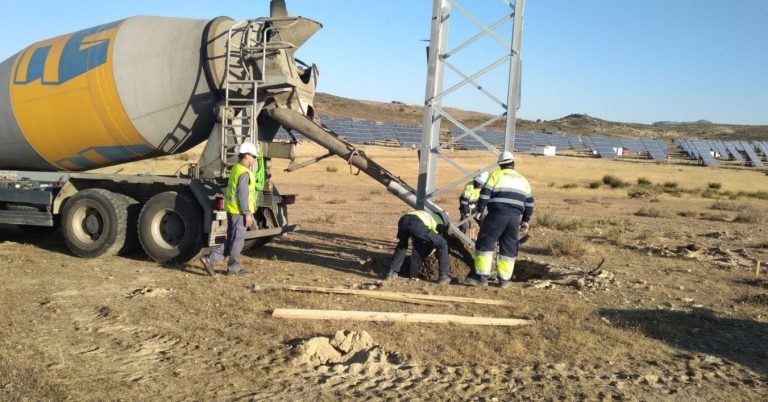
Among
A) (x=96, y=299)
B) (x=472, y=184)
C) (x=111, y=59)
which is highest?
(x=111, y=59)

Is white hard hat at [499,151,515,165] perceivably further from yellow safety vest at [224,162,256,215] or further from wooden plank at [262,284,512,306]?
yellow safety vest at [224,162,256,215]

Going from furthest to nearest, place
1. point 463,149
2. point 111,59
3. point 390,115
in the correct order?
point 390,115 → point 463,149 → point 111,59

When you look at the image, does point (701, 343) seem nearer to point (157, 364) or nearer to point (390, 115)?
point (157, 364)

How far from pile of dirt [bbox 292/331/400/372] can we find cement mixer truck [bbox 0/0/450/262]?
14.5 feet

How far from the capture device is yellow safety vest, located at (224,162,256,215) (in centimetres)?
964

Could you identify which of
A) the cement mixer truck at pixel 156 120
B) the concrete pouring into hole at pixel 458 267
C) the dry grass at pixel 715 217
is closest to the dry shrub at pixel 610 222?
the dry grass at pixel 715 217

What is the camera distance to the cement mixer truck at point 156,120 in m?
10.4

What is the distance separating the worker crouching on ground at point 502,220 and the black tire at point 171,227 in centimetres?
392

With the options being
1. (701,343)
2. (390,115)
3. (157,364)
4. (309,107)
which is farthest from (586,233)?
(390,115)

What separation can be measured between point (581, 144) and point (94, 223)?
61.2 metres

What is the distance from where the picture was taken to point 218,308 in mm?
7695

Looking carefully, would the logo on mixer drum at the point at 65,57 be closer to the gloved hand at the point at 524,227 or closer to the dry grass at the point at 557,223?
the gloved hand at the point at 524,227

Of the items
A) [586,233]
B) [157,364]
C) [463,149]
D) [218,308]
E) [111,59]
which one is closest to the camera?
[157,364]

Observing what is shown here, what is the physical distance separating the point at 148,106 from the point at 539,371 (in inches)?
290
